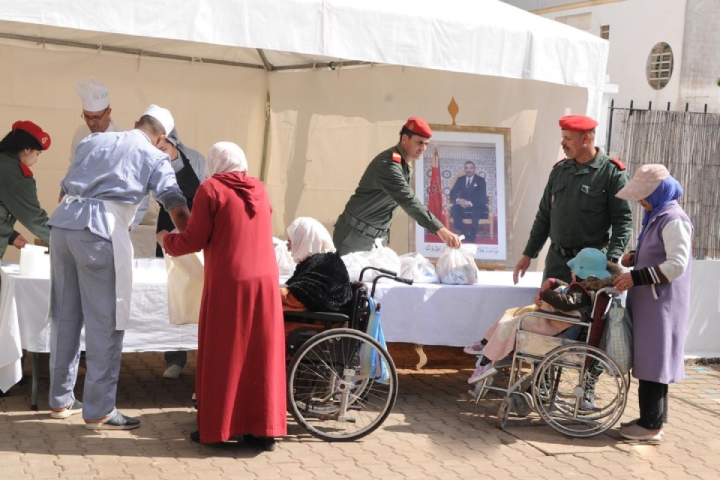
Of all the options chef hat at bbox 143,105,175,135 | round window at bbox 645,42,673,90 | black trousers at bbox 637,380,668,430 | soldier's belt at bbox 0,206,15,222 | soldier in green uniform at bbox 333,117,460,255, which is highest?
round window at bbox 645,42,673,90

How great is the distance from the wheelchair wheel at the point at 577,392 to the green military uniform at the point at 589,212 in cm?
70

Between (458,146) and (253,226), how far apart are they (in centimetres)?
395

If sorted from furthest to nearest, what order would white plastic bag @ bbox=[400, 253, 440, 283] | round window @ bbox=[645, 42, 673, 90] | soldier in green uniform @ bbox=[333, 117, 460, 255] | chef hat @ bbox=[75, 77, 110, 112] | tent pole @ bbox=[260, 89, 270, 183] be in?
round window @ bbox=[645, 42, 673, 90] → tent pole @ bbox=[260, 89, 270, 183] → chef hat @ bbox=[75, 77, 110, 112] → soldier in green uniform @ bbox=[333, 117, 460, 255] → white plastic bag @ bbox=[400, 253, 440, 283]

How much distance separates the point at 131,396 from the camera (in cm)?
591

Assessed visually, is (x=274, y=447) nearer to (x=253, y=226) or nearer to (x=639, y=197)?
(x=253, y=226)

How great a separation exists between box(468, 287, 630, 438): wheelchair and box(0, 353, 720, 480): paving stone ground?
13 centimetres

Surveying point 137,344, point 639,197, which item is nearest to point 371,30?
point 639,197

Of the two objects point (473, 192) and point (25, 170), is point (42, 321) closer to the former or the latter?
point (25, 170)

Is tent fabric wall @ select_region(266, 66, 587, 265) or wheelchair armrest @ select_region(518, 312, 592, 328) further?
tent fabric wall @ select_region(266, 66, 587, 265)

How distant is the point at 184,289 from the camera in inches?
207

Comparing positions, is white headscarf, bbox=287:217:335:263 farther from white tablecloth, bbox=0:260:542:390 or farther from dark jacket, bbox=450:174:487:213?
dark jacket, bbox=450:174:487:213

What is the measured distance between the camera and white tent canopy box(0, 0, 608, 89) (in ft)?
18.0

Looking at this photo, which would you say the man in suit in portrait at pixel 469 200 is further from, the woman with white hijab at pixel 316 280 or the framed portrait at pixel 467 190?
the woman with white hijab at pixel 316 280

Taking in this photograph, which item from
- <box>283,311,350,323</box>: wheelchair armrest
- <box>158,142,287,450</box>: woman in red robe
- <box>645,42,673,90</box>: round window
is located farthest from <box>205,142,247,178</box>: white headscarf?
<box>645,42,673,90</box>: round window
